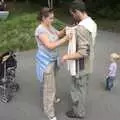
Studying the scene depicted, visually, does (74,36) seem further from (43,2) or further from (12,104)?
(43,2)

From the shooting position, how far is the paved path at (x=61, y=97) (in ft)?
24.1

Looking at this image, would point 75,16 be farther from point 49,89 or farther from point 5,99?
point 5,99

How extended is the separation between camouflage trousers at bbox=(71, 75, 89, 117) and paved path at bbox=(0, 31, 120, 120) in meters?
0.22

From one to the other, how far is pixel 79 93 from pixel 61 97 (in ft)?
3.99

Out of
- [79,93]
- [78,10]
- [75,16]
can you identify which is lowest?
[79,93]

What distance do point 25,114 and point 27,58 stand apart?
4.04 m

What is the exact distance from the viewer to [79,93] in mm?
6988

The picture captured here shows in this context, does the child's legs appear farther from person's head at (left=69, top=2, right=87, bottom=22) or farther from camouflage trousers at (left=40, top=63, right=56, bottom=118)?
person's head at (left=69, top=2, right=87, bottom=22)

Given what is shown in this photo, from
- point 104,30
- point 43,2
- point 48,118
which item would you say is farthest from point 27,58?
point 43,2

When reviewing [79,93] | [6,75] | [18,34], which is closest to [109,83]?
[79,93]

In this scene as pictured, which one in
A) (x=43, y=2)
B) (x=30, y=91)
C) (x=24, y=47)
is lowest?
(x=43, y=2)

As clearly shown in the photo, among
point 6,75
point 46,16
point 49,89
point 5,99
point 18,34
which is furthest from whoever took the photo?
point 18,34

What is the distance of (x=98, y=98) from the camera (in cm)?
823

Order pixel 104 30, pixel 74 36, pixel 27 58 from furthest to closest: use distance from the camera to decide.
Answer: pixel 104 30
pixel 27 58
pixel 74 36
